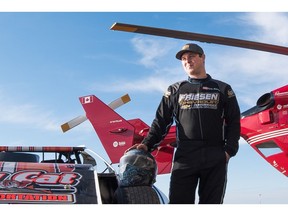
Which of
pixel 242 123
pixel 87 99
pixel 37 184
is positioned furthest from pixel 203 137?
pixel 87 99

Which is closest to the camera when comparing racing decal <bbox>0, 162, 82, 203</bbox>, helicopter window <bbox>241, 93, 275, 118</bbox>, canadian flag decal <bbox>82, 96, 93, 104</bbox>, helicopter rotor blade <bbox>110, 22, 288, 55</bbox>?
racing decal <bbox>0, 162, 82, 203</bbox>

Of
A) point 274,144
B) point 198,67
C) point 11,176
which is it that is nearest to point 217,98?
point 198,67

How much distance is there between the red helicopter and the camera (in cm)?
654

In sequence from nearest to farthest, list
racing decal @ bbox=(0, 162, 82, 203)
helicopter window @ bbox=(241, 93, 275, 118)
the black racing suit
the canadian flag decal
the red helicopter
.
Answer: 1. racing decal @ bbox=(0, 162, 82, 203)
2. the black racing suit
3. the red helicopter
4. helicopter window @ bbox=(241, 93, 275, 118)
5. the canadian flag decal

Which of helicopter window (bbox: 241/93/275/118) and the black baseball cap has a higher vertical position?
helicopter window (bbox: 241/93/275/118)

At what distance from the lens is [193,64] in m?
3.65

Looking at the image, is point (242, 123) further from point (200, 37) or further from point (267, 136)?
point (200, 37)

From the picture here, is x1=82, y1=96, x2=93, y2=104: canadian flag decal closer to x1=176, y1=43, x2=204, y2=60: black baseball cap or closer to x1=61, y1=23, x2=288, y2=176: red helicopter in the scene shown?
x1=61, y1=23, x2=288, y2=176: red helicopter

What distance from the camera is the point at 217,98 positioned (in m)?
3.59

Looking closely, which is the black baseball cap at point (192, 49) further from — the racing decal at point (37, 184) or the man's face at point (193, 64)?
the racing decal at point (37, 184)

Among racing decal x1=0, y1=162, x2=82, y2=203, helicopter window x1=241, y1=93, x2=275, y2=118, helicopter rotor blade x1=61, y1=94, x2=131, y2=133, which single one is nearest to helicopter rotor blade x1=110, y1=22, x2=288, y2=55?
helicopter window x1=241, y1=93, x2=275, y2=118

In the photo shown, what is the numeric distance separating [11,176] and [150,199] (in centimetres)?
106

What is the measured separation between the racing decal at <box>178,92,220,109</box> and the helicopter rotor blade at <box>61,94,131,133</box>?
33.0ft

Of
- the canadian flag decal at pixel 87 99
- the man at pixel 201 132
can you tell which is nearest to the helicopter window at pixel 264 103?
the canadian flag decal at pixel 87 99
